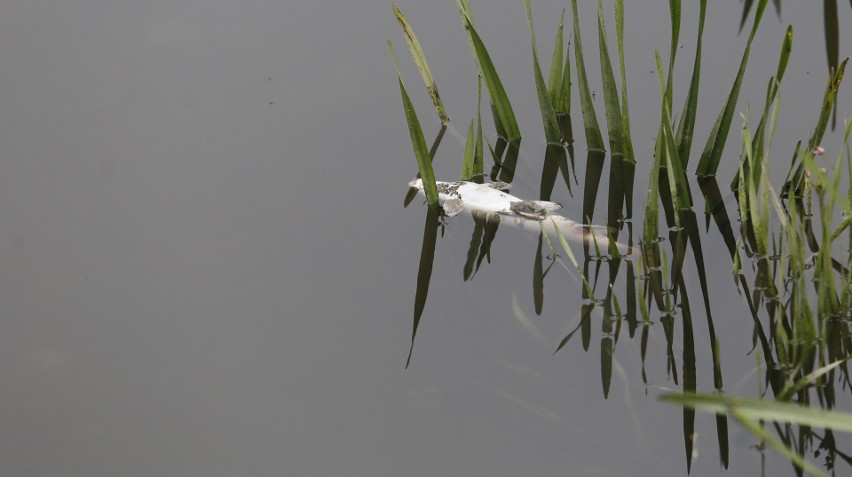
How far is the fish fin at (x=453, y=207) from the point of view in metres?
2.30

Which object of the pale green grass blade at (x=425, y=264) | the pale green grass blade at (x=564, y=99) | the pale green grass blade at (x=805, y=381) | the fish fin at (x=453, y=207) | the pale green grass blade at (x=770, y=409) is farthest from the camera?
the pale green grass blade at (x=564, y=99)

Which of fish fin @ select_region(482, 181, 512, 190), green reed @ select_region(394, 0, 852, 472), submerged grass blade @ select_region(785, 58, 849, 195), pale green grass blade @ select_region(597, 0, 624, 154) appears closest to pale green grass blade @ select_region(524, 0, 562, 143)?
green reed @ select_region(394, 0, 852, 472)

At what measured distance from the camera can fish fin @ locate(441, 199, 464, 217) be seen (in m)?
2.30

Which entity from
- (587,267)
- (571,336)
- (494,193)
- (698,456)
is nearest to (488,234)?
(494,193)

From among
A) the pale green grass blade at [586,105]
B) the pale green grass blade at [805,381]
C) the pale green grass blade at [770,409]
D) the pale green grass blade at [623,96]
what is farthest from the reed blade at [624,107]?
the pale green grass blade at [770,409]

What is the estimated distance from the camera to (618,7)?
210 centimetres

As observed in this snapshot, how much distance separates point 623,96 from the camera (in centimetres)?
213

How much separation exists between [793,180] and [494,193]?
0.78 metres

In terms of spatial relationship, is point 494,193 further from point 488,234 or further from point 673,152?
point 673,152

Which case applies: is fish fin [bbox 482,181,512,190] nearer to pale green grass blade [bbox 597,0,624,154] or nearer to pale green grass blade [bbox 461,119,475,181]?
pale green grass blade [bbox 461,119,475,181]

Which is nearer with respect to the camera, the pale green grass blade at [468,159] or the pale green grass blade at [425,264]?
the pale green grass blade at [425,264]

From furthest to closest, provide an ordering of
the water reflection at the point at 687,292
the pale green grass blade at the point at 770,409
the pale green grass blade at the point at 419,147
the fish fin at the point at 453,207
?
the fish fin at the point at 453,207 < the pale green grass blade at the point at 419,147 < the water reflection at the point at 687,292 < the pale green grass blade at the point at 770,409

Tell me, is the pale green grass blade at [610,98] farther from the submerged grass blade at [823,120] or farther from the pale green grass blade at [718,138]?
the submerged grass blade at [823,120]

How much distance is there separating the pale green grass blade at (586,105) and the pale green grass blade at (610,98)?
0.04m
